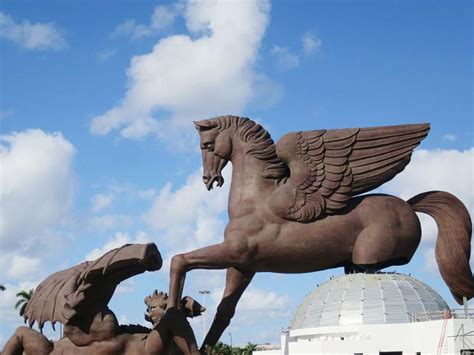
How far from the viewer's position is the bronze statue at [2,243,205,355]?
7.28 meters

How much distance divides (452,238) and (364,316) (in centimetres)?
3976

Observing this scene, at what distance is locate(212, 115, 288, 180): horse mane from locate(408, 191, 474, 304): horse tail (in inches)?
63.4

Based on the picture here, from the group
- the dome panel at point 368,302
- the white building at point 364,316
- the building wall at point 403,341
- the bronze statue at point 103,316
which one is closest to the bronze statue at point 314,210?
the bronze statue at point 103,316

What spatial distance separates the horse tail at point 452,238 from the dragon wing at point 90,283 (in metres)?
3.10

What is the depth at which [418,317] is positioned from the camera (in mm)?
44688

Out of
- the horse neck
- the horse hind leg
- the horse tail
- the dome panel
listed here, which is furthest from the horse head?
the dome panel

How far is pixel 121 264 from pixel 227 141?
180cm

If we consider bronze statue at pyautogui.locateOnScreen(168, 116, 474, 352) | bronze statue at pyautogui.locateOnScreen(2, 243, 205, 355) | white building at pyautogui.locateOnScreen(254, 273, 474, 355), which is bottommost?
bronze statue at pyautogui.locateOnScreen(2, 243, 205, 355)

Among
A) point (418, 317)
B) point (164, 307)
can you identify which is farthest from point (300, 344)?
point (164, 307)

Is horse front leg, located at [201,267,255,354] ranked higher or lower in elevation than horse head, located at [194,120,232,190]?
A: lower

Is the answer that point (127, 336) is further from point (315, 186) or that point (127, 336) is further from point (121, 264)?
point (315, 186)

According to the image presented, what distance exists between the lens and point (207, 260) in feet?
23.2

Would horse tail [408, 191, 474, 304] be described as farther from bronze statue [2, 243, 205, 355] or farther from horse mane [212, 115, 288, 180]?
bronze statue [2, 243, 205, 355]

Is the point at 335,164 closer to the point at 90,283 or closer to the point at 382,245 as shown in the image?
the point at 382,245
